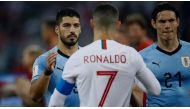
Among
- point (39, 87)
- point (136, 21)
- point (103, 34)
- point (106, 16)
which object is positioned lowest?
point (39, 87)

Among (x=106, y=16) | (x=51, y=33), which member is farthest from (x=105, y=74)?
(x=51, y=33)

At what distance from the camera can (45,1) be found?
896 centimetres

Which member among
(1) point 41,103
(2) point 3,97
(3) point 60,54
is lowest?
(2) point 3,97

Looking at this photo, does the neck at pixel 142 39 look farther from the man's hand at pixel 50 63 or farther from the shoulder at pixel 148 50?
the man's hand at pixel 50 63

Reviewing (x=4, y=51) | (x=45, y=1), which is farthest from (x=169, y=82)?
(x=4, y=51)

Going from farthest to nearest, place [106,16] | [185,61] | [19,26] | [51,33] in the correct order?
[19,26] → [51,33] → [185,61] → [106,16]

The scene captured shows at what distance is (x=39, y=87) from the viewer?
5.23m

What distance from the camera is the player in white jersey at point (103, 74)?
411cm

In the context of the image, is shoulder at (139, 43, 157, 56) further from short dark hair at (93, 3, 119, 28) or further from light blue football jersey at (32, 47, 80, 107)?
short dark hair at (93, 3, 119, 28)

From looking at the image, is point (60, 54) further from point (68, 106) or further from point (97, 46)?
point (97, 46)

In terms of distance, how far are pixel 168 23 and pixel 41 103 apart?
1.63 metres

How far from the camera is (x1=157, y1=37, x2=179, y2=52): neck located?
17.6 feet

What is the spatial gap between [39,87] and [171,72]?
4.51ft

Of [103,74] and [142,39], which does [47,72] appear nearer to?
[103,74]
